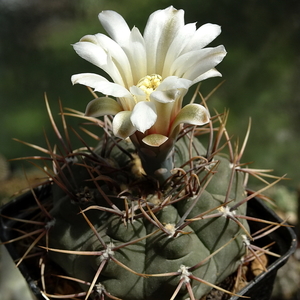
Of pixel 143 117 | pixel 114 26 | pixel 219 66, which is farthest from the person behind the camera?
pixel 219 66

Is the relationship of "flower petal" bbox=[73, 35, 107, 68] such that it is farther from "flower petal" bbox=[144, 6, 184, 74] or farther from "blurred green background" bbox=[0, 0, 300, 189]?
"blurred green background" bbox=[0, 0, 300, 189]

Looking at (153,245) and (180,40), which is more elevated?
(180,40)

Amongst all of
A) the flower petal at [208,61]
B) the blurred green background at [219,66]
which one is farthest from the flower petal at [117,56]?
the blurred green background at [219,66]

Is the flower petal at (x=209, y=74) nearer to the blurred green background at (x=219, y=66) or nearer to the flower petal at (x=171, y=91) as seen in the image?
the flower petal at (x=171, y=91)

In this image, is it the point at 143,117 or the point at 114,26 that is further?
the point at 114,26

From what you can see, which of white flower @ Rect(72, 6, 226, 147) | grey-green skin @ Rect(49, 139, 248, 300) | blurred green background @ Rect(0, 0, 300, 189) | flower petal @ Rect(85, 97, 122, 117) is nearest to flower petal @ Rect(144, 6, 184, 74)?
white flower @ Rect(72, 6, 226, 147)

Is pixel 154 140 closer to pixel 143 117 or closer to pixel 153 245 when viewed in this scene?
pixel 143 117

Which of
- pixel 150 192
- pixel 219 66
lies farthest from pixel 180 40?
pixel 219 66
